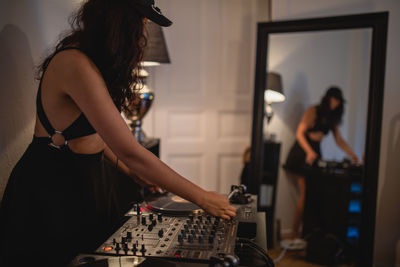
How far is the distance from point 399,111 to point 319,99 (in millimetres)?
580

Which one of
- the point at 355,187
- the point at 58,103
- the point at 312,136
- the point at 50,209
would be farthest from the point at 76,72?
the point at 355,187

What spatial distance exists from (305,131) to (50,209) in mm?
1985

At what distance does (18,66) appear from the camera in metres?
1.22

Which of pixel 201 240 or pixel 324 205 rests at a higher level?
pixel 201 240

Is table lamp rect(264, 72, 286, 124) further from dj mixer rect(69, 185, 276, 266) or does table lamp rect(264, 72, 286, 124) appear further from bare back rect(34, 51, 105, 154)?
bare back rect(34, 51, 105, 154)

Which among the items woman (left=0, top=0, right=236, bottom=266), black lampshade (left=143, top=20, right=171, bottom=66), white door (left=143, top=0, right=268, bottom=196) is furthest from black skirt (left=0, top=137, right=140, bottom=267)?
white door (left=143, top=0, right=268, bottom=196)

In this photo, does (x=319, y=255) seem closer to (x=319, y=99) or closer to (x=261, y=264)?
(x=319, y=99)

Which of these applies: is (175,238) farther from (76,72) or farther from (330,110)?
(330,110)

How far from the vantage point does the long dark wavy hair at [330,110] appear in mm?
2363

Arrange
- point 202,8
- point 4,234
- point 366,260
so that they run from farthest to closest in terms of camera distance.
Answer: point 202,8 → point 366,260 → point 4,234

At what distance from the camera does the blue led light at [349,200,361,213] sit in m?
2.32

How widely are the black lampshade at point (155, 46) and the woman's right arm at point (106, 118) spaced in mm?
972

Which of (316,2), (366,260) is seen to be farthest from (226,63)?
(366,260)

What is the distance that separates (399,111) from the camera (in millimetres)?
2357
